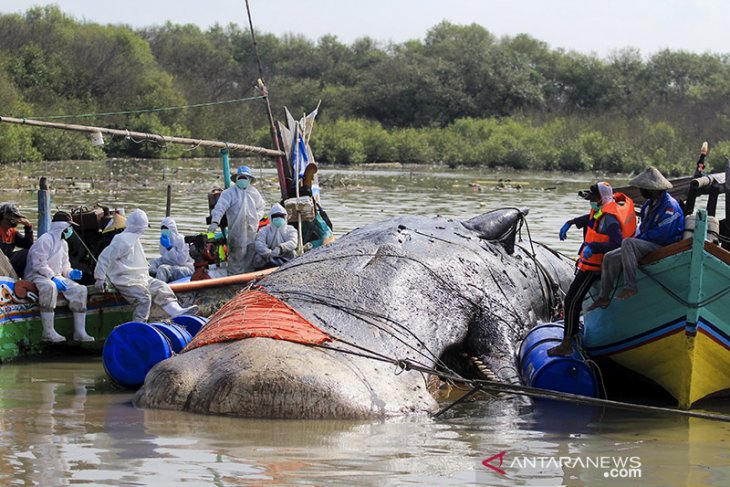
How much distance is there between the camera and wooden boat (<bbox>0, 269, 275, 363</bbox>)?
41.6 ft

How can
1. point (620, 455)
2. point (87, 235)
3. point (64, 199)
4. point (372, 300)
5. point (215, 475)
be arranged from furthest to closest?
point (64, 199), point (87, 235), point (372, 300), point (620, 455), point (215, 475)

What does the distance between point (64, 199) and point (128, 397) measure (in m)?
22.1

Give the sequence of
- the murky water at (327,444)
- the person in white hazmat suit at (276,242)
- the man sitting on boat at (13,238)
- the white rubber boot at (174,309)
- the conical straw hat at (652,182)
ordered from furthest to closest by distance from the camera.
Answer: the person in white hazmat suit at (276,242), the man sitting on boat at (13,238), the white rubber boot at (174,309), the conical straw hat at (652,182), the murky water at (327,444)

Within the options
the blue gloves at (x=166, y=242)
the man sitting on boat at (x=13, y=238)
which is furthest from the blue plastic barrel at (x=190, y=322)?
the blue gloves at (x=166, y=242)

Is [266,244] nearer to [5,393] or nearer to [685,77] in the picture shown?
[5,393]

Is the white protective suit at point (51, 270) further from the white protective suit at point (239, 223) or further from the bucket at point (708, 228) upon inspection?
the bucket at point (708, 228)

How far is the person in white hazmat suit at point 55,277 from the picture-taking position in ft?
42.2

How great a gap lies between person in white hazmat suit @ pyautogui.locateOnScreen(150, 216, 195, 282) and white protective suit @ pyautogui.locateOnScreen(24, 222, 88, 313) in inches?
91.4

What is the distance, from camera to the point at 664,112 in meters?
Result: 67.0

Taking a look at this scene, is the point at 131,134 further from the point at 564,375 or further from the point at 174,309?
the point at 564,375

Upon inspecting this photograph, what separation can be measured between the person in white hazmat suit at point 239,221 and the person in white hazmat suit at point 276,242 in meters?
0.18

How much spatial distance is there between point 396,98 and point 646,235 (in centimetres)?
6548

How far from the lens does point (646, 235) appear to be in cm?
1102

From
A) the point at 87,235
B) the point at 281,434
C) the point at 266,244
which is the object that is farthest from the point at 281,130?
the point at 281,434
